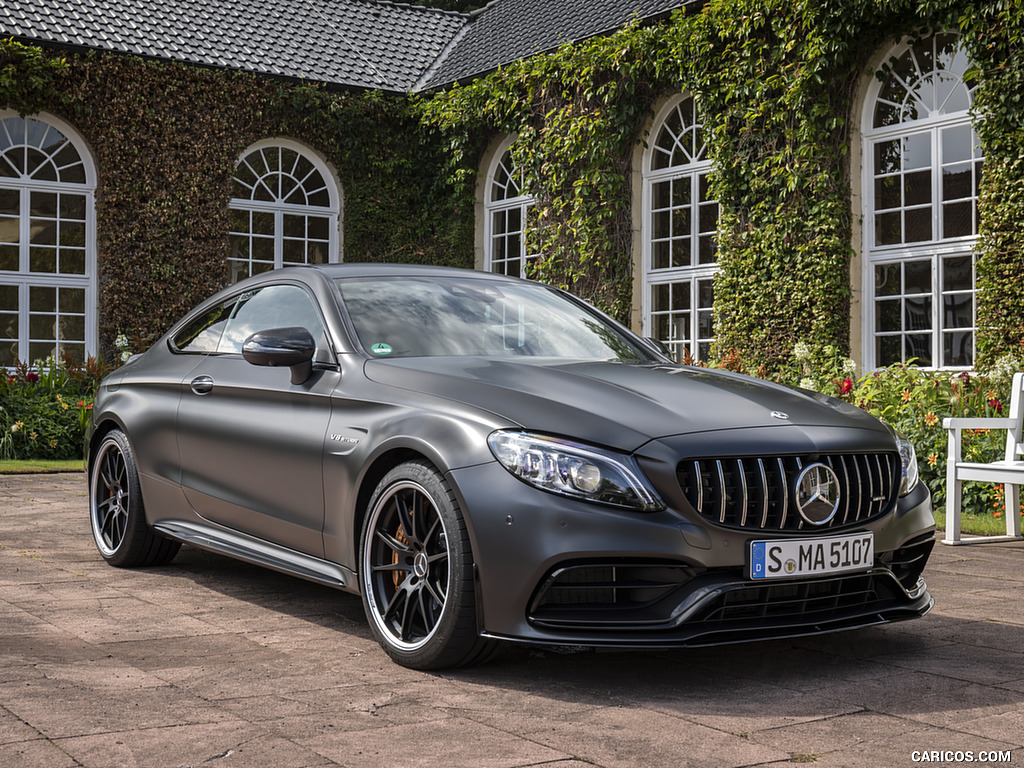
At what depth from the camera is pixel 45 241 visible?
17.2 metres

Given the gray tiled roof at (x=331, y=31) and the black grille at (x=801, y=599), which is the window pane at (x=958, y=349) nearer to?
the gray tiled roof at (x=331, y=31)

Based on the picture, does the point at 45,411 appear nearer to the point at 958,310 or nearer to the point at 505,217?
the point at 505,217

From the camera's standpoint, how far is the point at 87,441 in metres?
6.40

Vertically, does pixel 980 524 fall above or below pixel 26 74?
below

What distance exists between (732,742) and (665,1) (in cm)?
1390

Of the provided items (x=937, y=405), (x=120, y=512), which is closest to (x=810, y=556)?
(x=120, y=512)

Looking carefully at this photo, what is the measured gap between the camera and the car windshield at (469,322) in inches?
185

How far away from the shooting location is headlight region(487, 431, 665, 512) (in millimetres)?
3615

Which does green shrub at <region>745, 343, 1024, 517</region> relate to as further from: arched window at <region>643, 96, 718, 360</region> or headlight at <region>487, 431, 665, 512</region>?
headlight at <region>487, 431, 665, 512</region>

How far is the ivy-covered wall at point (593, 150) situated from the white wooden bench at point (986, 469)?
4200 millimetres

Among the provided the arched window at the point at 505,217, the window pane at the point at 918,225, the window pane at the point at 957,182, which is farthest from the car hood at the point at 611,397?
the arched window at the point at 505,217

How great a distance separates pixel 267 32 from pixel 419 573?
17.2m

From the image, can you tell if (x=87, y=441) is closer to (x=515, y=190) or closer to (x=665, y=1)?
(x=665, y=1)

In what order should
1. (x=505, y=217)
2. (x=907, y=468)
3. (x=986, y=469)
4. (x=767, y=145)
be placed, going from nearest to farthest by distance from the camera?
1. (x=907, y=468)
2. (x=986, y=469)
3. (x=767, y=145)
4. (x=505, y=217)
